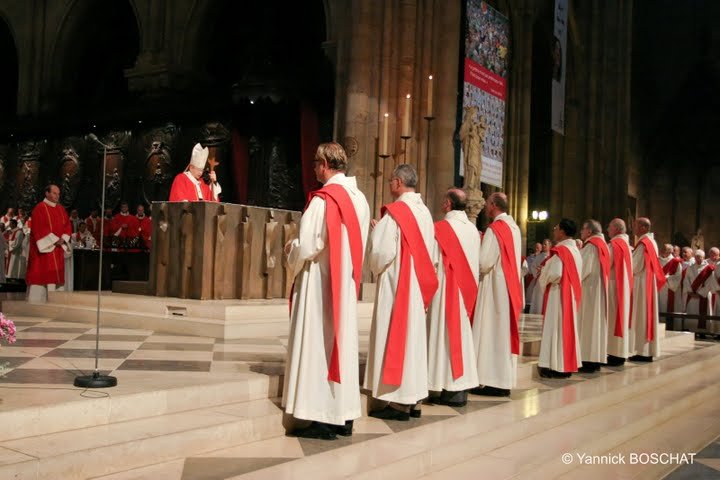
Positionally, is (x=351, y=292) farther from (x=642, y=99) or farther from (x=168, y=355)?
(x=642, y=99)

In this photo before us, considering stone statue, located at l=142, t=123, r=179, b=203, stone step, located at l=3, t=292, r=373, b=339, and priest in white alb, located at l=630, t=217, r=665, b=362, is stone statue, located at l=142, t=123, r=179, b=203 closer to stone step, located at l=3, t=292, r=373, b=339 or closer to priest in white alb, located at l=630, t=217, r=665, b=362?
stone step, located at l=3, t=292, r=373, b=339

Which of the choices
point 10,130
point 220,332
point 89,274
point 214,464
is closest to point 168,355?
point 220,332

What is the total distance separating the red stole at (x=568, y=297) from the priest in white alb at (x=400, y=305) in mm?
2505

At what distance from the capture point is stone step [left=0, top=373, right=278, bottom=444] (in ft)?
11.2

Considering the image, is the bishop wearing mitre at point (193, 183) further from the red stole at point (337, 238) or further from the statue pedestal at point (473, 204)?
the statue pedestal at point (473, 204)

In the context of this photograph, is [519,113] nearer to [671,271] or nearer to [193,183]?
[671,271]

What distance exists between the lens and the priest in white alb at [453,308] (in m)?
5.29

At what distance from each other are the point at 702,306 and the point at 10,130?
15054 millimetres

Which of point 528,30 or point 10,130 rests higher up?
point 528,30

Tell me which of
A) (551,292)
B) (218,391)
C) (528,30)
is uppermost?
(528,30)

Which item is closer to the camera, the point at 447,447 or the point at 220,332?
the point at 447,447

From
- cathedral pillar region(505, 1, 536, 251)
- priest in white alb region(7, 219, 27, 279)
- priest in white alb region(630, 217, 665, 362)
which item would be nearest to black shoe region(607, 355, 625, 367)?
priest in white alb region(630, 217, 665, 362)

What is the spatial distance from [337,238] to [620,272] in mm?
5001

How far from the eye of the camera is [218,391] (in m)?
4.30
